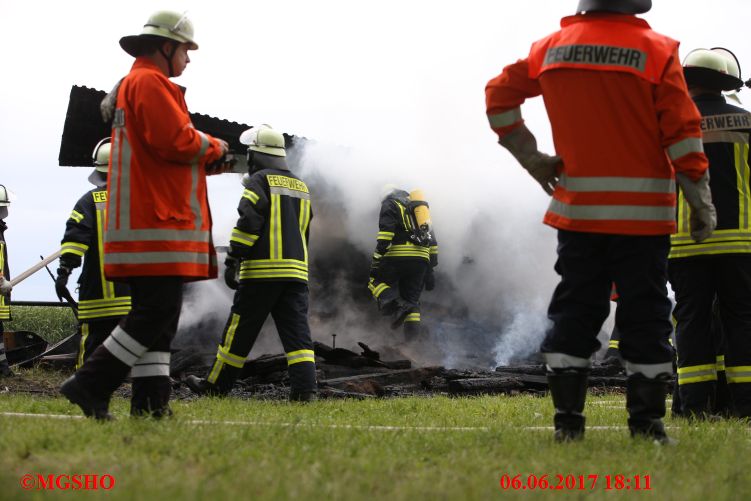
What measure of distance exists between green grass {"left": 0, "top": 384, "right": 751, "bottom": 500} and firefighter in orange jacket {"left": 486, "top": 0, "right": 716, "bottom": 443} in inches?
13.5

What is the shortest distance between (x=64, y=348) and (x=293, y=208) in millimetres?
5401

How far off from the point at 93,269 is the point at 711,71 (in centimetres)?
484

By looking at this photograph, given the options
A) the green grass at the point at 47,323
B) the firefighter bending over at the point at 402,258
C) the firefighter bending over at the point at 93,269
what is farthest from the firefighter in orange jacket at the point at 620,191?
the green grass at the point at 47,323

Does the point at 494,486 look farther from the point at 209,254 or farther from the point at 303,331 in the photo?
the point at 303,331

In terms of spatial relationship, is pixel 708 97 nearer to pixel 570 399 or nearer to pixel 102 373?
pixel 570 399

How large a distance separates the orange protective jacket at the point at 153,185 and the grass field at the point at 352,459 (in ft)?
2.59

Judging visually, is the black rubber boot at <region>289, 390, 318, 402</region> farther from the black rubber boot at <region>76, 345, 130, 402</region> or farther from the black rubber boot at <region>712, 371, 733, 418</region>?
the black rubber boot at <region>712, 371, 733, 418</region>

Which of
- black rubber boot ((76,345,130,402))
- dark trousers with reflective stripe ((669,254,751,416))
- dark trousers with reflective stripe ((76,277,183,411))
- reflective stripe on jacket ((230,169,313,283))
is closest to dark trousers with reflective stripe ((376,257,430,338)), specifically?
reflective stripe on jacket ((230,169,313,283))

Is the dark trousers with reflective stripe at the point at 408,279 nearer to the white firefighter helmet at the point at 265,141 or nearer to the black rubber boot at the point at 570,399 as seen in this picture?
the white firefighter helmet at the point at 265,141

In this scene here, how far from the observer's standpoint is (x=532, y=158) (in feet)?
14.3

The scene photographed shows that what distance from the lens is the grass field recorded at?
109 inches

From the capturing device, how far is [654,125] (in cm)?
407

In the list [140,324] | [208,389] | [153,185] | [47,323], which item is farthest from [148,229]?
[47,323]

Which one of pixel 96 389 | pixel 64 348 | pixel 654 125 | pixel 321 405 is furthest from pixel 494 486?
pixel 64 348
